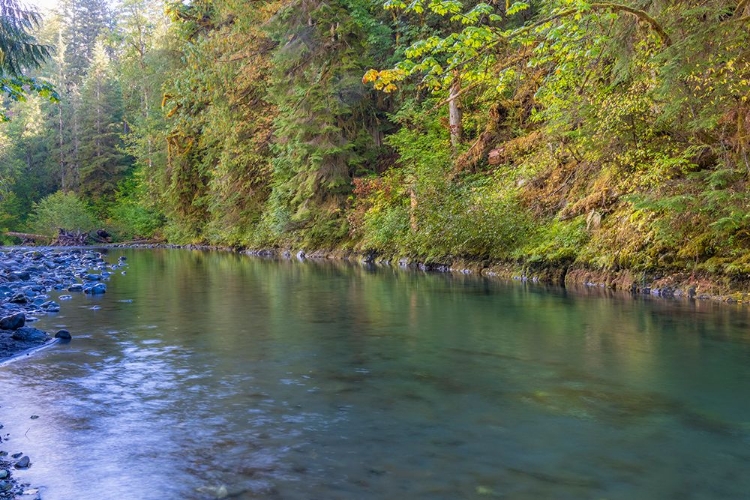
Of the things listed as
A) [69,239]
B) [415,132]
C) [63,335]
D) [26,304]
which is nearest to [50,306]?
[26,304]

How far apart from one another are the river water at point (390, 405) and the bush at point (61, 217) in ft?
119

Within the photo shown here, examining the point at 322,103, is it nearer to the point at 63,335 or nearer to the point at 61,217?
the point at 63,335

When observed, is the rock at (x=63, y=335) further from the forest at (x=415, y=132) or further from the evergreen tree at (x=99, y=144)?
the evergreen tree at (x=99, y=144)

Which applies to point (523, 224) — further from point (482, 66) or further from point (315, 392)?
point (315, 392)

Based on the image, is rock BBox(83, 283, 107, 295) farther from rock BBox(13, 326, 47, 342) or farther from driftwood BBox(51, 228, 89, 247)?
driftwood BBox(51, 228, 89, 247)

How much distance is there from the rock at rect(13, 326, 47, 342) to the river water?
0.40 meters

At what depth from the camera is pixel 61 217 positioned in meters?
42.5

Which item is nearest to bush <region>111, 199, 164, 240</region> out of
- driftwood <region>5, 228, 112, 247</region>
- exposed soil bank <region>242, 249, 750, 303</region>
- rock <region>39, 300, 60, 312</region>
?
driftwood <region>5, 228, 112, 247</region>

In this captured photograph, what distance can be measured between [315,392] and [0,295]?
7848 mm

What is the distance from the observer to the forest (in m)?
9.80

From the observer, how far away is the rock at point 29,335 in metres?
7.59

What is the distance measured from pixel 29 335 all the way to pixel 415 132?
18.0 metres

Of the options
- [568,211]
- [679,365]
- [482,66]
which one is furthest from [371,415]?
[568,211]

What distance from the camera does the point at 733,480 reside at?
3715mm
